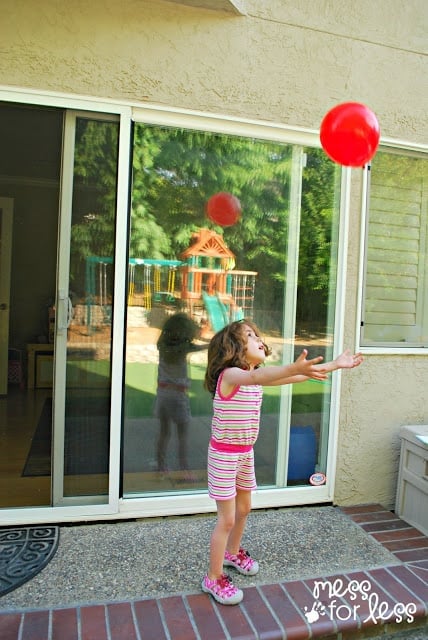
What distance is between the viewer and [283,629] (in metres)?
2.27

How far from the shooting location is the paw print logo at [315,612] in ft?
7.72

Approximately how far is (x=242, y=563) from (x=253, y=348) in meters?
1.22

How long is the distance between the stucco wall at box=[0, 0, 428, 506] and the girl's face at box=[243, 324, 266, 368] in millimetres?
1364

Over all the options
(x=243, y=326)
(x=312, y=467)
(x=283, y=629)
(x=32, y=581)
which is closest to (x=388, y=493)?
(x=312, y=467)

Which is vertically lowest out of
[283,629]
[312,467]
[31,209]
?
[283,629]

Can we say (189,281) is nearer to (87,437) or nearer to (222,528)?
(87,437)

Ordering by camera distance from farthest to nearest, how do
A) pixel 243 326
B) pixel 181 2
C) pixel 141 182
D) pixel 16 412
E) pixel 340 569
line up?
pixel 16 412 < pixel 141 182 < pixel 181 2 < pixel 340 569 < pixel 243 326

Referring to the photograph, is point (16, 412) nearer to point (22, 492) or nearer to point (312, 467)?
point (22, 492)

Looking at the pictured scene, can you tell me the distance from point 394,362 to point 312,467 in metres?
1.01

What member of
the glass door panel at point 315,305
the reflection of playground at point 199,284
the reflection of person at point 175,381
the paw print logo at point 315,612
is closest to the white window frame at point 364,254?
the glass door panel at point 315,305

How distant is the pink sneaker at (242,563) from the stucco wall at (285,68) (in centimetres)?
119

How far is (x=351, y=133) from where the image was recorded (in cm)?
261

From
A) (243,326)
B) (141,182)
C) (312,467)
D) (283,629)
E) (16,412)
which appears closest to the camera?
(283,629)

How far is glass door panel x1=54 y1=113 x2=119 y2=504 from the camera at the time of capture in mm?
3102
